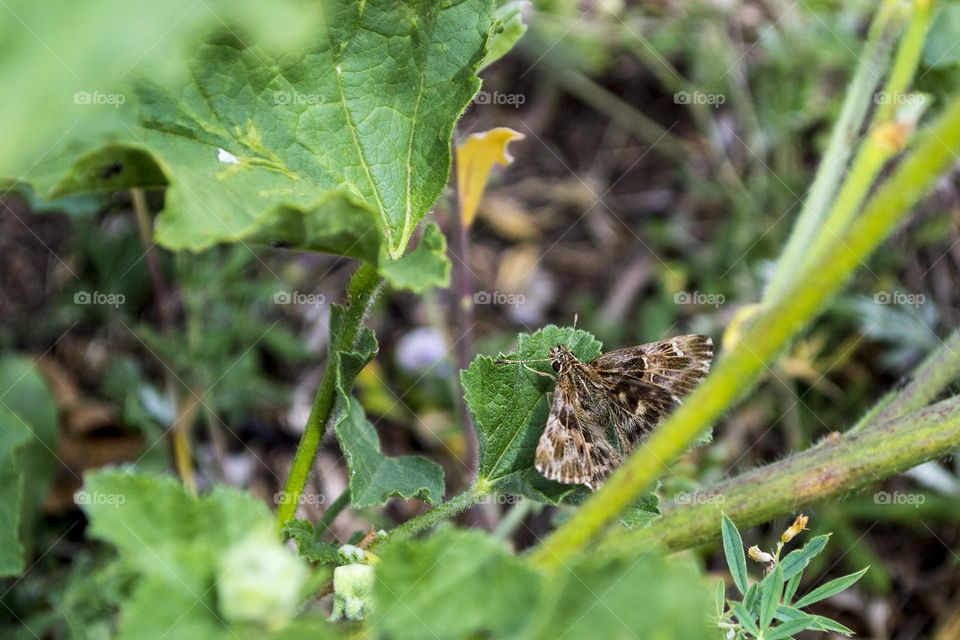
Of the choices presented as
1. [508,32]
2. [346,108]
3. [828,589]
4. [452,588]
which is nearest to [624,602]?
[452,588]

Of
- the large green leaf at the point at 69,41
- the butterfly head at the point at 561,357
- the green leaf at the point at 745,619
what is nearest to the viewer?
the large green leaf at the point at 69,41

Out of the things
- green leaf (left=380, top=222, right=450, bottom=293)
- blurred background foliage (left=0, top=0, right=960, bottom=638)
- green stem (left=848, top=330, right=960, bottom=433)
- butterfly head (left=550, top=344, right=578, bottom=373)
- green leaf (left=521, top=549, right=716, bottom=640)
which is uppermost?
green leaf (left=380, top=222, right=450, bottom=293)

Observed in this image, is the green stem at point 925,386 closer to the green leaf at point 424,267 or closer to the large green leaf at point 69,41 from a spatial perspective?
the green leaf at point 424,267

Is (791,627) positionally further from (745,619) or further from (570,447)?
(570,447)

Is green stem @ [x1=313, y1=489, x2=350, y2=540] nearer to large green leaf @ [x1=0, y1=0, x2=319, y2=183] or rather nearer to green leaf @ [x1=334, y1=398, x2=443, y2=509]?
green leaf @ [x1=334, y1=398, x2=443, y2=509]

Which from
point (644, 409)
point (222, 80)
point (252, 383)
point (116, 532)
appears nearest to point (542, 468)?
point (644, 409)

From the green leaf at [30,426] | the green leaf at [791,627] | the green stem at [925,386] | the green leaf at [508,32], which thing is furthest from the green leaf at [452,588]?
the green leaf at [30,426]

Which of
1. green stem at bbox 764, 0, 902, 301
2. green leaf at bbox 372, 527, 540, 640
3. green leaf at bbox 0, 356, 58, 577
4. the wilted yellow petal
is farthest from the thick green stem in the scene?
green leaf at bbox 0, 356, 58, 577
